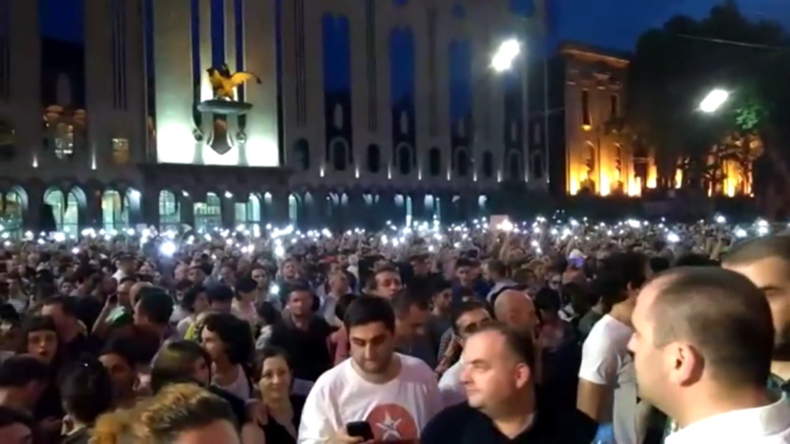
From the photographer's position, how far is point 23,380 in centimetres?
491

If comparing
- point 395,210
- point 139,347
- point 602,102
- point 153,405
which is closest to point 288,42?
point 395,210

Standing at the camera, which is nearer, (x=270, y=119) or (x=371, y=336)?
(x=371, y=336)

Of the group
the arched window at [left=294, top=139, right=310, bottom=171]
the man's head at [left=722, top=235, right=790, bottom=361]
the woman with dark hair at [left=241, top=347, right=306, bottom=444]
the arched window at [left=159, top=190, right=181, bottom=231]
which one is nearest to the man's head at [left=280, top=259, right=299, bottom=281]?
the woman with dark hair at [left=241, top=347, right=306, bottom=444]

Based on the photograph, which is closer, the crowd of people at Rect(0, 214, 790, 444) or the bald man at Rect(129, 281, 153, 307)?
the crowd of people at Rect(0, 214, 790, 444)

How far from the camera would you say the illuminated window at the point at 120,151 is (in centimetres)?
3600

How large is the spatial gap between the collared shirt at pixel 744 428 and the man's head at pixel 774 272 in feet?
3.90

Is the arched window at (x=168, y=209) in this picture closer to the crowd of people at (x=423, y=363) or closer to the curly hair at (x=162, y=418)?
the crowd of people at (x=423, y=363)

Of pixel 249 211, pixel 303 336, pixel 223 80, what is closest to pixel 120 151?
pixel 223 80

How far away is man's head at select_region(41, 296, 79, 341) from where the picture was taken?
7.01 m

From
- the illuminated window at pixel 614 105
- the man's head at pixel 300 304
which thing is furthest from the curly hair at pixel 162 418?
the illuminated window at pixel 614 105

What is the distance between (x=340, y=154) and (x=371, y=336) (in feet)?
128

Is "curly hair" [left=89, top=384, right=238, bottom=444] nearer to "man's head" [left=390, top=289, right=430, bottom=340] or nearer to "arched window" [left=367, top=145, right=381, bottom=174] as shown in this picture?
"man's head" [left=390, top=289, right=430, bottom=340]

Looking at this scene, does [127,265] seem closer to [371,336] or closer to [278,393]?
[278,393]

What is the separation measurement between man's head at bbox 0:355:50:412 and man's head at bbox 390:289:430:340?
8.21 ft
